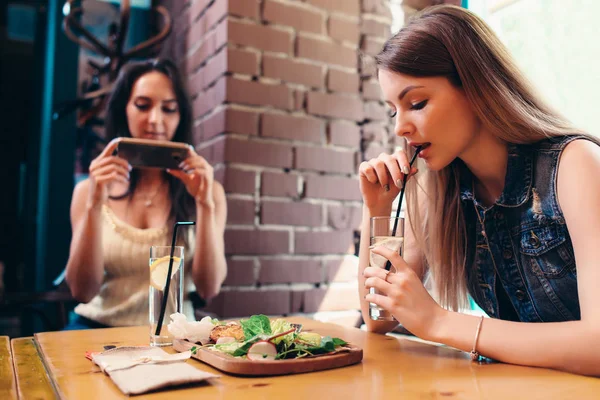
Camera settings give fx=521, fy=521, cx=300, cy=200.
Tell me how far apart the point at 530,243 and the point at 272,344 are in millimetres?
628

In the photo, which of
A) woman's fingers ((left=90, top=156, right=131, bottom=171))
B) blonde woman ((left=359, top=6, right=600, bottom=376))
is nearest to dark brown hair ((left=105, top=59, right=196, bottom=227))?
woman's fingers ((left=90, top=156, right=131, bottom=171))

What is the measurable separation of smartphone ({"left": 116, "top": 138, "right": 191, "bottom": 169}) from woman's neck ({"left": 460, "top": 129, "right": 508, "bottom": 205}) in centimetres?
96

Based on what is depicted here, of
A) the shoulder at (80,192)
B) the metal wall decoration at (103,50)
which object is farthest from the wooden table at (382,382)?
the metal wall decoration at (103,50)

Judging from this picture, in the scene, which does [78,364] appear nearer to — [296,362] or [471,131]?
[296,362]

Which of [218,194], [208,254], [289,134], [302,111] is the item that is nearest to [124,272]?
[208,254]

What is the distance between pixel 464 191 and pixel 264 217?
840mm

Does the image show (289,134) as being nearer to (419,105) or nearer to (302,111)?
(302,111)

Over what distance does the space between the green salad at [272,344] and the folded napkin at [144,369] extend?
0.25 ft

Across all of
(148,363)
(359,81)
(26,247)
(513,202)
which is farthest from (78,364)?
(26,247)

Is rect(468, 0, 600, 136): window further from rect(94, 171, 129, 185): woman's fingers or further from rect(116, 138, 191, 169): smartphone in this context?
rect(94, 171, 129, 185): woman's fingers

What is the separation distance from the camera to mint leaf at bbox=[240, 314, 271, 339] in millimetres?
842

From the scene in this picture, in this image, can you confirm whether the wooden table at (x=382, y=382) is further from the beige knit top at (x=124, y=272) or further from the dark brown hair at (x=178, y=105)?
the dark brown hair at (x=178, y=105)

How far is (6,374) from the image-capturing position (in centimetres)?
78

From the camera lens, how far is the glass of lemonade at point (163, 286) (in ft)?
3.14
